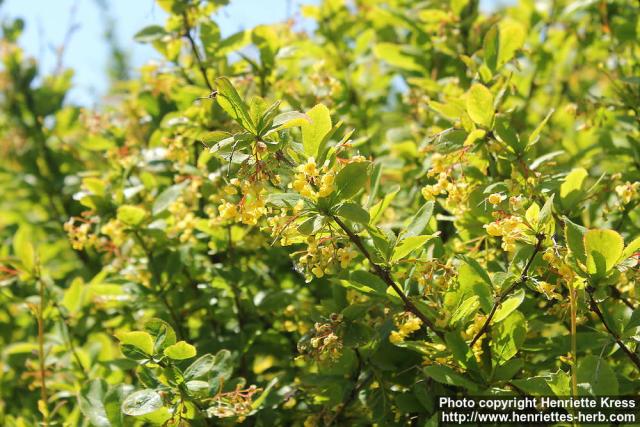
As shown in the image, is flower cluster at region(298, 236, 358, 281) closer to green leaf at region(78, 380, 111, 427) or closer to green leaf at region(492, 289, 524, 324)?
green leaf at region(492, 289, 524, 324)

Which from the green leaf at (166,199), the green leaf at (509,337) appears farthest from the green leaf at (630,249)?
the green leaf at (166,199)

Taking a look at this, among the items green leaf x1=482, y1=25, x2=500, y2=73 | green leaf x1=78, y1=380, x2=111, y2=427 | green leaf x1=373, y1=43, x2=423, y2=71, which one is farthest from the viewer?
green leaf x1=373, y1=43, x2=423, y2=71

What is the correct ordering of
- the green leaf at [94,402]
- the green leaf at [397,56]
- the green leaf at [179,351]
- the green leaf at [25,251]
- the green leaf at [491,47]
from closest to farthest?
the green leaf at [179,351], the green leaf at [94,402], the green leaf at [491,47], the green leaf at [25,251], the green leaf at [397,56]

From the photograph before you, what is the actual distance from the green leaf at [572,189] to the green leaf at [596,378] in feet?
1.52

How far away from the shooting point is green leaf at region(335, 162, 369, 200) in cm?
140

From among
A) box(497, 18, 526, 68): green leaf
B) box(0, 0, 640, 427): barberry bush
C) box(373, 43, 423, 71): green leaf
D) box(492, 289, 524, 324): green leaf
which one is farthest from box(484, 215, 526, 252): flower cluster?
box(373, 43, 423, 71): green leaf

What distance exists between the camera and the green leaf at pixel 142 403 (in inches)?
58.8

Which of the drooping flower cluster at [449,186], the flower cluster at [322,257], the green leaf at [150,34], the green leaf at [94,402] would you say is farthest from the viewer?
the green leaf at [150,34]

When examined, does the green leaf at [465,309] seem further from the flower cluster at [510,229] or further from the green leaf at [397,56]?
the green leaf at [397,56]

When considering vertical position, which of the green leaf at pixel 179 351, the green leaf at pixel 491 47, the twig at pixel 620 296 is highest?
the green leaf at pixel 491 47

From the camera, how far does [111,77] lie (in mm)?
5512

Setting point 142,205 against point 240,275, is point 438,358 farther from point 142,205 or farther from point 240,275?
point 142,205

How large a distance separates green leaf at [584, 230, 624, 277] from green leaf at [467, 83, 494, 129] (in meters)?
0.47

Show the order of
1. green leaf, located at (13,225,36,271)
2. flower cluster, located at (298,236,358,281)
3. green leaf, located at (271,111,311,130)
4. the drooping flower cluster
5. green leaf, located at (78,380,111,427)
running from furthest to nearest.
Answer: green leaf, located at (13,225,36,271), green leaf, located at (78,380,111,427), the drooping flower cluster, flower cluster, located at (298,236,358,281), green leaf, located at (271,111,311,130)
